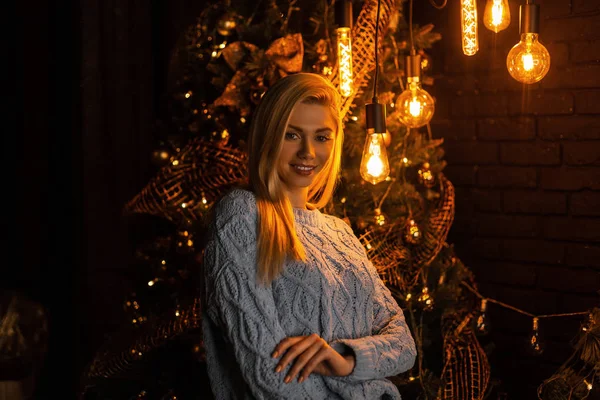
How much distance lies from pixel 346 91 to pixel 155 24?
185 cm

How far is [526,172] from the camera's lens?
11.0 feet

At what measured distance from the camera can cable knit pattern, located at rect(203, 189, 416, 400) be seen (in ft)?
6.04

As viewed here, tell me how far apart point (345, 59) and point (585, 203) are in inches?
54.2

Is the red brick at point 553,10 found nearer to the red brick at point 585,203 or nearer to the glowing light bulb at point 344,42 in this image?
the red brick at point 585,203

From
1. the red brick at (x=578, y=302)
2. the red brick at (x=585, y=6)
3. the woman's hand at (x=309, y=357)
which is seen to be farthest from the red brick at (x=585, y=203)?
the woman's hand at (x=309, y=357)

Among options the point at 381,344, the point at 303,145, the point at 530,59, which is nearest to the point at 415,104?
the point at 530,59

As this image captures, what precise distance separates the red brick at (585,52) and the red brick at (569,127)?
0.76 ft

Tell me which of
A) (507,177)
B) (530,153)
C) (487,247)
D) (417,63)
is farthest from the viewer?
(487,247)

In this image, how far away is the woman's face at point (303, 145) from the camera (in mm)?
2088

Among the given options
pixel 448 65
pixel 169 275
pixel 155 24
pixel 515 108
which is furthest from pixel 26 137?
pixel 515 108

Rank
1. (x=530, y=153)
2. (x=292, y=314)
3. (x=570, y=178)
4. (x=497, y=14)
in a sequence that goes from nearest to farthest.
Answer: (x=292, y=314), (x=497, y=14), (x=570, y=178), (x=530, y=153)

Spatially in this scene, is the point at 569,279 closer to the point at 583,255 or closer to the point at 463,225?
the point at 583,255

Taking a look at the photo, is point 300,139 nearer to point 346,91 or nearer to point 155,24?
point 346,91

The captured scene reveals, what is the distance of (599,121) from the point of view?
309cm
